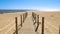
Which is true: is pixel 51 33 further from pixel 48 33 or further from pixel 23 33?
pixel 23 33

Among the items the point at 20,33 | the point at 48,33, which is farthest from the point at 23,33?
the point at 48,33

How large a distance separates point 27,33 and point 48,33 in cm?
215

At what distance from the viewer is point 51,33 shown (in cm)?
1243

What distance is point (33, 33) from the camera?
11180 millimetres

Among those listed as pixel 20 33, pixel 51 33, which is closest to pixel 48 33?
pixel 51 33

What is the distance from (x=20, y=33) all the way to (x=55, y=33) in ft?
10.8

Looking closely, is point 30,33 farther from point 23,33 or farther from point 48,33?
point 48,33

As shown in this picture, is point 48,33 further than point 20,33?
Yes

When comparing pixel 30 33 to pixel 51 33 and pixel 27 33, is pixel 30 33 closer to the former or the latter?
pixel 27 33

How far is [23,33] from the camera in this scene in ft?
36.2

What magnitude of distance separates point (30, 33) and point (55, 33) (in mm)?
2548

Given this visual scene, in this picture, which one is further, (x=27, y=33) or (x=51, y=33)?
(x=51, y=33)

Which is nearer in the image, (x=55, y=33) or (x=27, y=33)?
(x=27, y=33)

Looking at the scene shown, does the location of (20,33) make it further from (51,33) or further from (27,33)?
(51,33)
